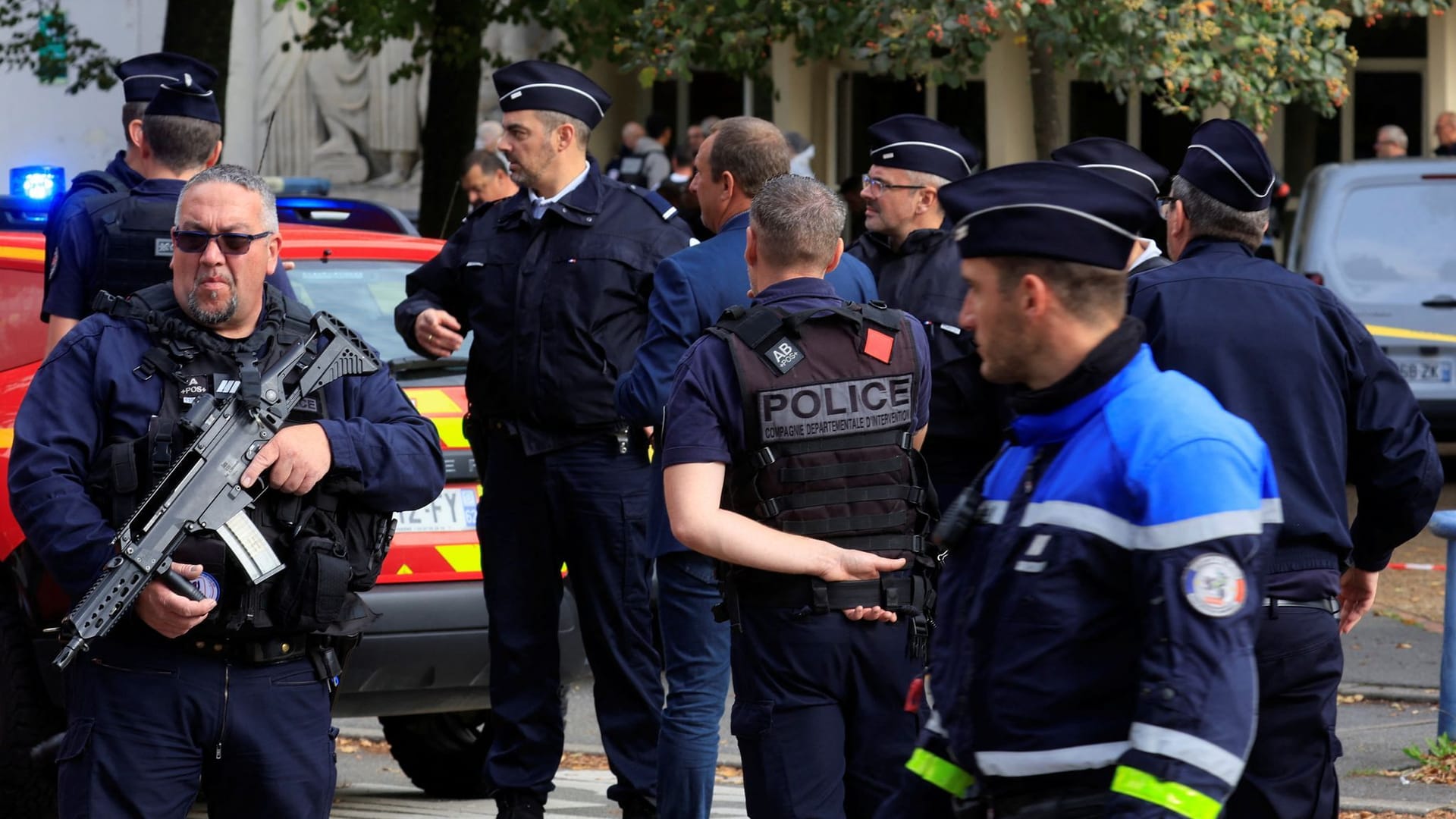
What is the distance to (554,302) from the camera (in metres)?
5.64

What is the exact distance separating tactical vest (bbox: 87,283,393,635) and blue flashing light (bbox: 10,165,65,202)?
409cm

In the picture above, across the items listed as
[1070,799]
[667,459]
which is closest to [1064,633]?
[1070,799]

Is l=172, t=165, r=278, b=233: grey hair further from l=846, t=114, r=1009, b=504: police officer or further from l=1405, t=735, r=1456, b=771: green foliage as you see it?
l=1405, t=735, r=1456, b=771: green foliage

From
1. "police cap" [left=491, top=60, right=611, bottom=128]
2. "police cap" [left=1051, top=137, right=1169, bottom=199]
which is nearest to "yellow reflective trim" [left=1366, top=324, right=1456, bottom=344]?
"police cap" [left=1051, top=137, right=1169, bottom=199]

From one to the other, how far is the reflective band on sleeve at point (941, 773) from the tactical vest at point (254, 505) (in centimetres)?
155

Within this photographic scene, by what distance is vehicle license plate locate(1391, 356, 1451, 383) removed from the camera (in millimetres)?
12328

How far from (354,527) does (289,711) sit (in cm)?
40

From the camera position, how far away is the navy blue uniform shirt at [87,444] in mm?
3959

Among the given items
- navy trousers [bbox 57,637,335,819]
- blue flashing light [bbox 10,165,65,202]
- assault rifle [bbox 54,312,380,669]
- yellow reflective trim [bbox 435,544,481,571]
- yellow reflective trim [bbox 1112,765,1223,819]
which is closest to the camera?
yellow reflective trim [bbox 1112,765,1223,819]

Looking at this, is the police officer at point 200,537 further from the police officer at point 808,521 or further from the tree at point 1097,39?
the tree at point 1097,39

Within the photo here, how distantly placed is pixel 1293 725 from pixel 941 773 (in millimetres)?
1266

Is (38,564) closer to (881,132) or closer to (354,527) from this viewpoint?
(354,527)

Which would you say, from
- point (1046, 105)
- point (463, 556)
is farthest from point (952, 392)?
point (1046, 105)

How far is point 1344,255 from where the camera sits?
12.3m
